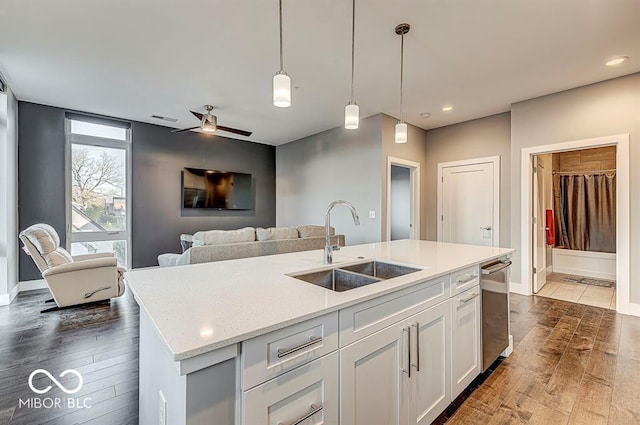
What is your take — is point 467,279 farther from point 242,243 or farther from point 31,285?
point 31,285

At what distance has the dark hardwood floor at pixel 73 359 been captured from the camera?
1.74 m

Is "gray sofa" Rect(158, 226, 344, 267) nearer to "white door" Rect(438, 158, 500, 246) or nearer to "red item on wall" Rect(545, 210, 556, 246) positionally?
"white door" Rect(438, 158, 500, 246)

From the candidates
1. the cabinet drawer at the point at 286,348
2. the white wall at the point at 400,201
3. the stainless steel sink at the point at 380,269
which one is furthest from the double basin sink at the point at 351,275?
the white wall at the point at 400,201

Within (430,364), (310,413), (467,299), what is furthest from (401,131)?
(310,413)

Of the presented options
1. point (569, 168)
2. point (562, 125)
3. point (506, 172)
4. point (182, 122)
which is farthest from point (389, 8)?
point (569, 168)

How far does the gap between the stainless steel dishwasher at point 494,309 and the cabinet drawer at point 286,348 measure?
4.88 feet

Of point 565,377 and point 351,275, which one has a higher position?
point 351,275

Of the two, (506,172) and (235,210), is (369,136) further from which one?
(235,210)

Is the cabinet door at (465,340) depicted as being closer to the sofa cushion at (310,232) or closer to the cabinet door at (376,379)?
the cabinet door at (376,379)

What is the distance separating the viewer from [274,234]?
3.80 metres

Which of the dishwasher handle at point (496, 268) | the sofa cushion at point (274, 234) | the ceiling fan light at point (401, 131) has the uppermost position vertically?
the ceiling fan light at point (401, 131)

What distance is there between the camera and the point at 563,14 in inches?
92.8

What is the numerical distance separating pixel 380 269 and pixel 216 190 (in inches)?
197

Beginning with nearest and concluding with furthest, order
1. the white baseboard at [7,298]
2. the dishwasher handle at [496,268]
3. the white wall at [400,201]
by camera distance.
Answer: the dishwasher handle at [496,268]
the white baseboard at [7,298]
the white wall at [400,201]
